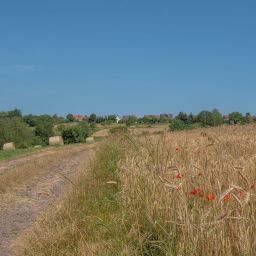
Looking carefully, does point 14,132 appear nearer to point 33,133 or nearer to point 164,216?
point 33,133

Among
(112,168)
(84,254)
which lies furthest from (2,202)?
(84,254)

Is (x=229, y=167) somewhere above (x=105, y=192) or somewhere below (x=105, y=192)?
above

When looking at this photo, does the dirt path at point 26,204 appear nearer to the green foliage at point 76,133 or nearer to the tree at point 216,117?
the tree at point 216,117

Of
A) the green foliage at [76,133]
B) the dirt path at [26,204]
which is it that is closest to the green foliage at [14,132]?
the green foliage at [76,133]

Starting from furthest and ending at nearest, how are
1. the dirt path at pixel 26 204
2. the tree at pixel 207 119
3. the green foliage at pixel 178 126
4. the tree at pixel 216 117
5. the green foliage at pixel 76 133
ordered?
the green foliage at pixel 76 133 → the tree at pixel 207 119 → the tree at pixel 216 117 → the green foliage at pixel 178 126 → the dirt path at pixel 26 204

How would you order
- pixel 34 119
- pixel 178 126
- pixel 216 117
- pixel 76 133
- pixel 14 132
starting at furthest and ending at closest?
pixel 34 119, pixel 76 133, pixel 14 132, pixel 178 126, pixel 216 117

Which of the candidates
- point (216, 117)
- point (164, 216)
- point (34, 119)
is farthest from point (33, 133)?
point (164, 216)

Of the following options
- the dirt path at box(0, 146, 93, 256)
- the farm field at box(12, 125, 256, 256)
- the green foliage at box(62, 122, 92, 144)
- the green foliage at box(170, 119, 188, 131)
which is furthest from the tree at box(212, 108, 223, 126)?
the green foliage at box(62, 122, 92, 144)

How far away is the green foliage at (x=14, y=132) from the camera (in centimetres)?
7604

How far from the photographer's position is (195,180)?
18.4ft

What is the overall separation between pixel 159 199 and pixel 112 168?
24.9 ft

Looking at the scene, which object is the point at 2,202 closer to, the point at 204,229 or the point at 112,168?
the point at 112,168

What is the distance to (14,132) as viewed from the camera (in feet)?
262

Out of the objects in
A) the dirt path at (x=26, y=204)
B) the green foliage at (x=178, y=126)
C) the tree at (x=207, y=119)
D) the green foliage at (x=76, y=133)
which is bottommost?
the green foliage at (x=76, y=133)
